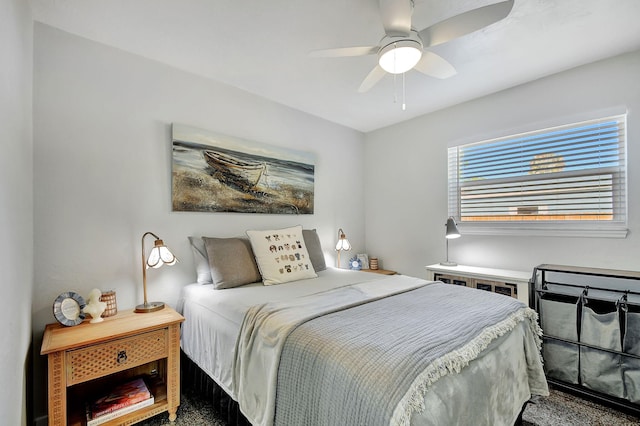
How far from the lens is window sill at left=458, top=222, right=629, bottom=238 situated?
2.14m

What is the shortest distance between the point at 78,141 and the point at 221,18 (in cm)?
121

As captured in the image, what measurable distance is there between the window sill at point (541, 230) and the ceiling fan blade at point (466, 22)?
1865mm

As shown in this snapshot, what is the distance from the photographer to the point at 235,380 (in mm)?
1452

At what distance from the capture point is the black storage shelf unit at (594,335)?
1780 millimetres

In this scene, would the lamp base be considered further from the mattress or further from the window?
the window

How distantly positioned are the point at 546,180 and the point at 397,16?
2.04 m

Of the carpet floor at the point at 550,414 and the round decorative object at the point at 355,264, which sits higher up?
the round decorative object at the point at 355,264

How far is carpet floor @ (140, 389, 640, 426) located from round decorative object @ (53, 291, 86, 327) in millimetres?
740

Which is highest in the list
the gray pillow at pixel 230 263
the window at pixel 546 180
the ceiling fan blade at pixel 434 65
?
the ceiling fan blade at pixel 434 65

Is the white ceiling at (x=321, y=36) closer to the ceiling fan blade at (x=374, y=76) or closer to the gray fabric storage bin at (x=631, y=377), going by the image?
the ceiling fan blade at (x=374, y=76)

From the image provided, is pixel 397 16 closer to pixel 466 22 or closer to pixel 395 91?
pixel 466 22

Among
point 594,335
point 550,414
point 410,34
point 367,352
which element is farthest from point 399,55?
point 550,414

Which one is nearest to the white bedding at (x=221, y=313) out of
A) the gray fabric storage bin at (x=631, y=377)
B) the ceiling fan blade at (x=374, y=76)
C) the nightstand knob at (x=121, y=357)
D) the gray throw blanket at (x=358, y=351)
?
the gray throw blanket at (x=358, y=351)

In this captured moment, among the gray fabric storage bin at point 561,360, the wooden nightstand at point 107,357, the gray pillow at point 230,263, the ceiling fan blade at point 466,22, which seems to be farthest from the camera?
the gray pillow at point 230,263
